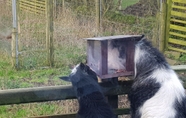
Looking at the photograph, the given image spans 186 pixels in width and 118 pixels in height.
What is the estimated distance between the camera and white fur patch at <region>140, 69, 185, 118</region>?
274 centimetres

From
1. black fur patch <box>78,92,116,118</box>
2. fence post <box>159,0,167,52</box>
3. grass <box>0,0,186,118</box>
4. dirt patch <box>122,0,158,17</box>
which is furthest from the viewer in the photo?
dirt patch <box>122,0,158,17</box>

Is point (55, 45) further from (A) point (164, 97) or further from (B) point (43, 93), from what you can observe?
(A) point (164, 97)

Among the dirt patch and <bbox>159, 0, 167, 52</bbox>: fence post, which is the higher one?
the dirt patch

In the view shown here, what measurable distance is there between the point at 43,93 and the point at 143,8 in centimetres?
743

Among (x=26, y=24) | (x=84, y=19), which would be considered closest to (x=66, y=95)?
(x=26, y=24)

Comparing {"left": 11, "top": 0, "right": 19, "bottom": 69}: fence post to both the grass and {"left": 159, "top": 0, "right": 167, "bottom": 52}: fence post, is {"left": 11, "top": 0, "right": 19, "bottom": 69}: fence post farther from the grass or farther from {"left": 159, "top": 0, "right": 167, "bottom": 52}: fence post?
{"left": 159, "top": 0, "right": 167, "bottom": 52}: fence post

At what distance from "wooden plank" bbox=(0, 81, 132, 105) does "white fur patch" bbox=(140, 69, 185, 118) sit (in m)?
0.29

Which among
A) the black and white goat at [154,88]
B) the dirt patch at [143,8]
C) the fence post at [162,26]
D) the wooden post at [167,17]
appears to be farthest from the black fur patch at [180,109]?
the dirt patch at [143,8]

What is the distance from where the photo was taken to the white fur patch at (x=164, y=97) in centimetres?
274

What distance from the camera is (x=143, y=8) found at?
32.6 ft

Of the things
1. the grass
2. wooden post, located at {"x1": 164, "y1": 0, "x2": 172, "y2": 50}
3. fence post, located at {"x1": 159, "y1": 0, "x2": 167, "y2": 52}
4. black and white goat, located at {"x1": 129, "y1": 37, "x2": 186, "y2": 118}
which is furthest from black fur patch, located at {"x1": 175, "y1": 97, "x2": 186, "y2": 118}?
wooden post, located at {"x1": 164, "y1": 0, "x2": 172, "y2": 50}

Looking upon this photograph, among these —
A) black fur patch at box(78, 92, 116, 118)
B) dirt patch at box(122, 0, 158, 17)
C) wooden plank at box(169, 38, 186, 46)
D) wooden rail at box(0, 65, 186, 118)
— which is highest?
dirt patch at box(122, 0, 158, 17)

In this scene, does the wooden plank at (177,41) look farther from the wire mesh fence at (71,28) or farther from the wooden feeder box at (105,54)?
the wooden feeder box at (105,54)

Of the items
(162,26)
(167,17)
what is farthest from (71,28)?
(167,17)
